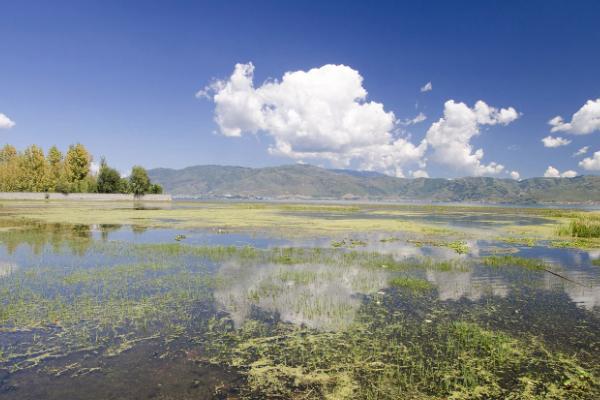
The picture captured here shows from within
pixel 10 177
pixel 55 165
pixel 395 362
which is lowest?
pixel 395 362

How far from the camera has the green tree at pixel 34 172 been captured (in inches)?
4619

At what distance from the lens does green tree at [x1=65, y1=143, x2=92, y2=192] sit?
123887 mm

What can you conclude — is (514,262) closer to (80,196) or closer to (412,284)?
(412,284)

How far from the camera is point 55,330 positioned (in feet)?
34.4

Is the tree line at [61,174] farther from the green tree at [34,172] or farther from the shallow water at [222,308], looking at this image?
the shallow water at [222,308]

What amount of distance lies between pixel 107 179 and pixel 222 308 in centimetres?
13298

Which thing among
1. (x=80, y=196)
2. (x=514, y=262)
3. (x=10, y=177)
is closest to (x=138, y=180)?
(x=80, y=196)

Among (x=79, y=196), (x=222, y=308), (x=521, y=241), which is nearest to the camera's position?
(x=222, y=308)

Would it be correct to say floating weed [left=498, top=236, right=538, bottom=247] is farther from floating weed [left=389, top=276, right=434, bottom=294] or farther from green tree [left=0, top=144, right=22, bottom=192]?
green tree [left=0, top=144, right=22, bottom=192]

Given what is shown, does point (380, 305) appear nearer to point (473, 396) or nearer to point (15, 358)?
point (473, 396)

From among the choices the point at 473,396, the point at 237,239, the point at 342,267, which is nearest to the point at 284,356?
the point at 473,396

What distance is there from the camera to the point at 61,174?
120 metres

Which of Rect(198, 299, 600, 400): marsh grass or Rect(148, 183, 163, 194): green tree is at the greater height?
Rect(148, 183, 163, 194): green tree

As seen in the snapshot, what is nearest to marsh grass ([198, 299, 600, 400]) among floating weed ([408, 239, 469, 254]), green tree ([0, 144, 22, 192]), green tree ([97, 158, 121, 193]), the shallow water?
the shallow water
